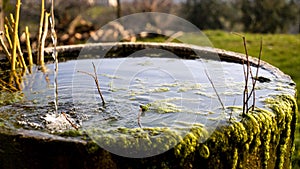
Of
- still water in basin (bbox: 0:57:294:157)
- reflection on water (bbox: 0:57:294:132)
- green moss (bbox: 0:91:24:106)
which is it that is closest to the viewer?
still water in basin (bbox: 0:57:294:157)

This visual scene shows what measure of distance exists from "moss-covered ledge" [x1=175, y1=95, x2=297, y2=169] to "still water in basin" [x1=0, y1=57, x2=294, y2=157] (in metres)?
0.05

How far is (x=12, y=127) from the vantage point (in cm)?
167

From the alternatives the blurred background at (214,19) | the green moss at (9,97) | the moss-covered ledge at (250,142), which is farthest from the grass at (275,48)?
the green moss at (9,97)

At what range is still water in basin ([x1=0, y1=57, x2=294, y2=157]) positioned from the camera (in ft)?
5.45

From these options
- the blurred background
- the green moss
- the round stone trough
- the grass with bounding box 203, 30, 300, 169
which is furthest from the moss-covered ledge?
the blurred background

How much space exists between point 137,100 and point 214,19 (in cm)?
901

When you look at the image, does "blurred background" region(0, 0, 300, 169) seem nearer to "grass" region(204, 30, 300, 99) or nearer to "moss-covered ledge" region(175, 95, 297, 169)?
"grass" region(204, 30, 300, 99)

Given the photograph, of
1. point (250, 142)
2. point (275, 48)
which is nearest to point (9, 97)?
point (250, 142)

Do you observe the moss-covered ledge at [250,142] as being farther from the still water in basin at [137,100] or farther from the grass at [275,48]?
the grass at [275,48]

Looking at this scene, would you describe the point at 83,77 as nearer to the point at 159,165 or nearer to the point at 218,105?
the point at 218,105

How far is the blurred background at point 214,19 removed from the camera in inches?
290

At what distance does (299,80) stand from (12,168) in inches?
207

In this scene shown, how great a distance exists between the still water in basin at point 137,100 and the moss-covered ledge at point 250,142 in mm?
51

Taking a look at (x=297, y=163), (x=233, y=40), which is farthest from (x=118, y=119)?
(x=233, y=40)
